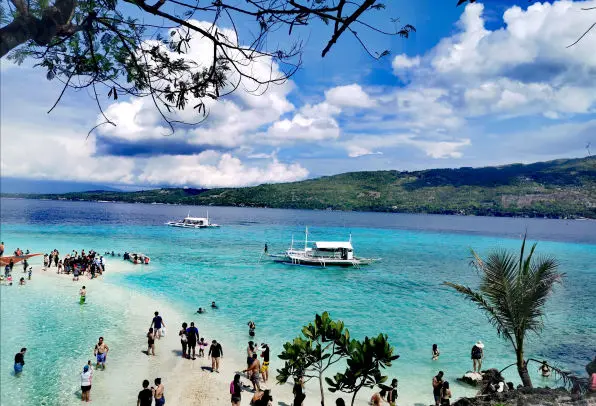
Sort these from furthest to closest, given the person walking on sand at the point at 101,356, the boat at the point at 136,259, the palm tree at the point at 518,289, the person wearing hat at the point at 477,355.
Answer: the boat at the point at 136,259, the person wearing hat at the point at 477,355, the person walking on sand at the point at 101,356, the palm tree at the point at 518,289

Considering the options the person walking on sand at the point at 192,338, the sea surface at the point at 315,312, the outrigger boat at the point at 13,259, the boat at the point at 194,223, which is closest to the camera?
the sea surface at the point at 315,312

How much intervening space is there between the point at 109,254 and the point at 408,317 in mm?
39909

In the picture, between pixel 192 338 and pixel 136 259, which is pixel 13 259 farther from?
pixel 192 338

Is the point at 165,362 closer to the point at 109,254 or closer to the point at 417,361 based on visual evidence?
the point at 417,361

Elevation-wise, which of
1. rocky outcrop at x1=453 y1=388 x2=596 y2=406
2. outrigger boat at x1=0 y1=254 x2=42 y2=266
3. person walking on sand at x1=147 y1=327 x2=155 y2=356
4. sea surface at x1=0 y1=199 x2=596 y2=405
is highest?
rocky outcrop at x1=453 y1=388 x2=596 y2=406

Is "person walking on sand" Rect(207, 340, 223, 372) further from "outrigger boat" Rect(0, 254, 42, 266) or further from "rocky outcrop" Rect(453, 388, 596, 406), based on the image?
"outrigger boat" Rect(0, 254, 42, 266)

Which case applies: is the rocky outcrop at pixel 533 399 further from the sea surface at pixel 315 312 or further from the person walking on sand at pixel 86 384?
the person walking on sand at pixel 86 384

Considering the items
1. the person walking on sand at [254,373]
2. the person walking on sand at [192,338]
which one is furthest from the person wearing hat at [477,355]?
the person walking on sand at [192,338]

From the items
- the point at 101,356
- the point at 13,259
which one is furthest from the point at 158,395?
the point at 13,259

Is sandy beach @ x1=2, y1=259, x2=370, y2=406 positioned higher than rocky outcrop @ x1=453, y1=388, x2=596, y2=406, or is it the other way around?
rocky outcrop @ x1=453, y1=388, x2=596, y2=406

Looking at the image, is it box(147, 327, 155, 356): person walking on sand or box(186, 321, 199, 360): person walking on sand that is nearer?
box(186, 321, 199, 360): person walking on sand

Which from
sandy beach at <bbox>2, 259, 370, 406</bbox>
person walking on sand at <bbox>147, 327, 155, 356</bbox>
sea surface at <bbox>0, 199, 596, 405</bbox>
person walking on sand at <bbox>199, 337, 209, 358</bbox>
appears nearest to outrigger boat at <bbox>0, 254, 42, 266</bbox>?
sea surface at <bbox>0, 199, 596, 405</bbox>

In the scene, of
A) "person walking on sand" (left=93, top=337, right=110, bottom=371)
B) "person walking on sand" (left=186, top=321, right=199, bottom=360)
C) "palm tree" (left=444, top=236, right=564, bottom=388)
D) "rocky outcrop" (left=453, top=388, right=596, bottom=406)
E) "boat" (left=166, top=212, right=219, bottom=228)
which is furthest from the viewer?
"boat" (left=166, top=212, right=219, bottom=228)

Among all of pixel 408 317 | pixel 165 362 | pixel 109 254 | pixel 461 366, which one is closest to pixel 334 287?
pixel 408 317
